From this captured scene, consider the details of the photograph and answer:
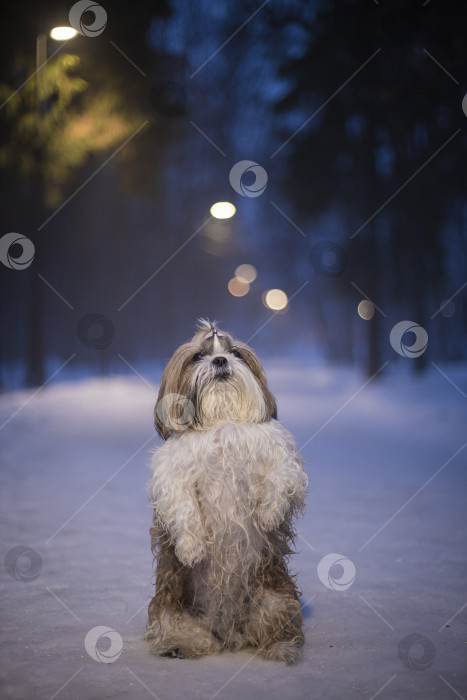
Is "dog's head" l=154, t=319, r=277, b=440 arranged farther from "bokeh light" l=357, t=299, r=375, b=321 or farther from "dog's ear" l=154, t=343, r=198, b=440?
"bokeh light" l=357, t=299, r=375, b=321

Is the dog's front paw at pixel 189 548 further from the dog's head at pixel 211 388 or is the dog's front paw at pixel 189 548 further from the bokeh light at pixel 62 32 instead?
the bokeh light at pixel 62 32

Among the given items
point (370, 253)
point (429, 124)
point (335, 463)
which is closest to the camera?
point (335, 463)

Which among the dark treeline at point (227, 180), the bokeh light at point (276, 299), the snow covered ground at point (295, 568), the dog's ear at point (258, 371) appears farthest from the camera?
the bokeh light at point (276, 299)

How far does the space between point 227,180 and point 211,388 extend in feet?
22.3

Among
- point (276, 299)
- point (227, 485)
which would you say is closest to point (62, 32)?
point (276, 299)

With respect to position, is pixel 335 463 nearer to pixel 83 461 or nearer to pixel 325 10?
pixel 83 461

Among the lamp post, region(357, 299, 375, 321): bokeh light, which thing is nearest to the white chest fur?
the lamp post

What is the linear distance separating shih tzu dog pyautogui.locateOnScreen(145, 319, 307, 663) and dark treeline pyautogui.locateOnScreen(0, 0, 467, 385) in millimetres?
6344

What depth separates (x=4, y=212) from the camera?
28.4ft

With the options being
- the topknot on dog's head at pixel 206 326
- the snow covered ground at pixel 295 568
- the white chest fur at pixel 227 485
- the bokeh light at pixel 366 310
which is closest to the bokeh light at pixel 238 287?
the bokeh light at pixel 366 310

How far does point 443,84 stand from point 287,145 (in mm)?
2119

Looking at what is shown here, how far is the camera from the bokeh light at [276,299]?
888 cm

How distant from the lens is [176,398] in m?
2.40

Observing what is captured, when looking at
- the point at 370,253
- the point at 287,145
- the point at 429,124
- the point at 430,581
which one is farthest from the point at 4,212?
the point at 430,581
